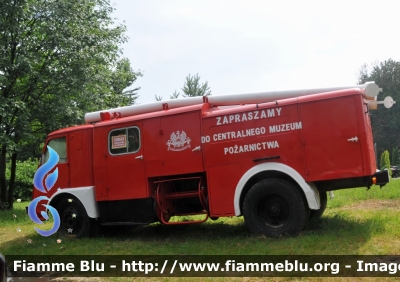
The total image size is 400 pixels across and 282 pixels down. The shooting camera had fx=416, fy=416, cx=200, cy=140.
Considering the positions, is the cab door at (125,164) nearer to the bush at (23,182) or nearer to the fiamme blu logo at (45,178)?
the fiamme blu logo at (45,178)

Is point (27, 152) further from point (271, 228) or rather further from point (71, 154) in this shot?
point (271, 228)

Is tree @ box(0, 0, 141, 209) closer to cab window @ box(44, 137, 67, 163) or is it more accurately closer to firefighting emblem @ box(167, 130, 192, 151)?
cab window @ box(44, 137, 67, 163)

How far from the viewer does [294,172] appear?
23.4ft

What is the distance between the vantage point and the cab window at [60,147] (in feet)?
31.5

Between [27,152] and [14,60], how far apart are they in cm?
381

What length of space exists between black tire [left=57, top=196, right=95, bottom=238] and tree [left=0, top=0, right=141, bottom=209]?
16.2ft

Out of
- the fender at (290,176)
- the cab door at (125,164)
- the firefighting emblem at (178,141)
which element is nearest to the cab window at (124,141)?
the cab door at (125,164)

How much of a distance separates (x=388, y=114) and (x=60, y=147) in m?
48.4

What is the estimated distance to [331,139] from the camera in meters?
6.90

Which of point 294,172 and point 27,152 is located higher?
point 27,152

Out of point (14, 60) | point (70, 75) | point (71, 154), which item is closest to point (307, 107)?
point (71, 154)

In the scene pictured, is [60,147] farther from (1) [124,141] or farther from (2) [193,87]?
(2) [193,87]

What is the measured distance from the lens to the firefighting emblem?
7.98m

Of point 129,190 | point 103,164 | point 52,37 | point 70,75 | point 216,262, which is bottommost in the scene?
point 216,262
